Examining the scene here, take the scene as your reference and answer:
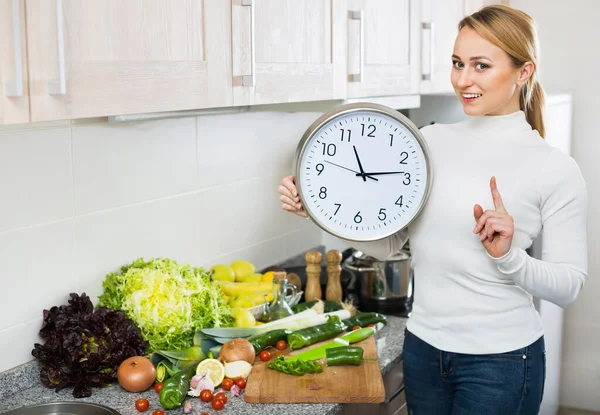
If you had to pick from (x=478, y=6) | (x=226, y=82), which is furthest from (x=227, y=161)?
(x=478, y=6)

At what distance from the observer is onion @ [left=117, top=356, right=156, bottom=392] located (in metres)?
1.65

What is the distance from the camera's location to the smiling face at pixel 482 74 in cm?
156

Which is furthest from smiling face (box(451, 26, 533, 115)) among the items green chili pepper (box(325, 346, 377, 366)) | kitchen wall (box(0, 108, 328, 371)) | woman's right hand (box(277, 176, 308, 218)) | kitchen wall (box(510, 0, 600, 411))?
kitchen wall (box(510, 0, 600, 411))

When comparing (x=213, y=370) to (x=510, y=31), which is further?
(x=213, y=370)

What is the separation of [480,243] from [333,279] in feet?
2.78

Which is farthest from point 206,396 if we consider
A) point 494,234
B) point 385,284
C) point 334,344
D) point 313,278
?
point 385,284

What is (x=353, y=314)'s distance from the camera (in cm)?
221

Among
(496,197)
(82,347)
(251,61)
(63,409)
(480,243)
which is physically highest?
(251,61)

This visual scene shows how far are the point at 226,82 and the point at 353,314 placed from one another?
88 centimetres

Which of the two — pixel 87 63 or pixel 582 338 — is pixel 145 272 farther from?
pixel 582 338

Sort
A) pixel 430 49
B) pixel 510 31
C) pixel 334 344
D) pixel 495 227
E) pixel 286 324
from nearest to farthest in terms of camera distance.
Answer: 1. pixel 495 227
2. pixel 510 31
3. pixel 334 344
4. pixel 286 324
5. pixel 430 49

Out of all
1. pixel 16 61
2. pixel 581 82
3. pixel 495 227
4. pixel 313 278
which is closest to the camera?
pixel 16 61

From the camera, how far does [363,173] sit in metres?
1.61

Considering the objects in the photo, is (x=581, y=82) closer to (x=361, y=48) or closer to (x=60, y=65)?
(x=361, y=48)
